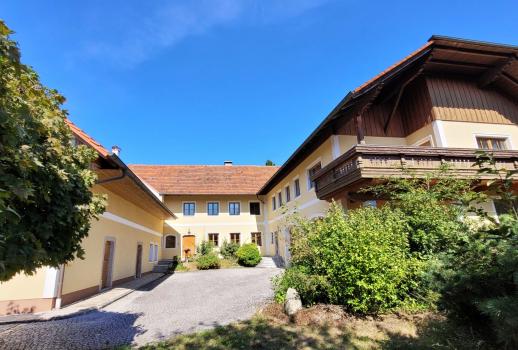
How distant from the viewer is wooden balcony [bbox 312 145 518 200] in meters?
9.01

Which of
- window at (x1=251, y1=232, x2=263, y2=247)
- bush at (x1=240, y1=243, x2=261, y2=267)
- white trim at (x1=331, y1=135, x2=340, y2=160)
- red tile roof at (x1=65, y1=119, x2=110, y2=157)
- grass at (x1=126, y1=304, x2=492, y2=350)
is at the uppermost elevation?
white trim at (x1=331, y1=135, x2=340, y2=160)

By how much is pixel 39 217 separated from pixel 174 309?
A: 572 cm

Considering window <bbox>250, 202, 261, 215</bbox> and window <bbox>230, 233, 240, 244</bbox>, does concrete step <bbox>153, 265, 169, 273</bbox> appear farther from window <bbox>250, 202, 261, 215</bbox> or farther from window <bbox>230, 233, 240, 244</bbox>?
window <bbox>250, 202, 261, 215</bbox>

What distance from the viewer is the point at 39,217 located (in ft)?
12.2

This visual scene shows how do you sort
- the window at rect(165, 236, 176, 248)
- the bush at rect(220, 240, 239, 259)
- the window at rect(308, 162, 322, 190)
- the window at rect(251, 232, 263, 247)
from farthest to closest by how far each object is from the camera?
the window at rect(251, 232, 263, 247), the window at rect(165, 236, 176, 248), the bush at rect(220, 240, 239, 259), the window at rect(308, 162, 322, 190)

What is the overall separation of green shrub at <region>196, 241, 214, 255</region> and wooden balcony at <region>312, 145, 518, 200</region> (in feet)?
49.1

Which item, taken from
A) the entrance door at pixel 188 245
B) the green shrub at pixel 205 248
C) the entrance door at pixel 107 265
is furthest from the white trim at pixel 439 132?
the entrance door at pixel 188 245

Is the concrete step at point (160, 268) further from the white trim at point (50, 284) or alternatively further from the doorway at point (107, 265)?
the white trim at point (50, 284)

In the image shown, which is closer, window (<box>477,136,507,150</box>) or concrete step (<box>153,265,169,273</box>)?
window (<box>477,136,507,150</box>)

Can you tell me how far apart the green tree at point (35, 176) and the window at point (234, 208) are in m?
21.6

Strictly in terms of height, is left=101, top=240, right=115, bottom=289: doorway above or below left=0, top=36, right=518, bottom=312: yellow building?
below

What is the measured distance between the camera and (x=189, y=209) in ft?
84.8

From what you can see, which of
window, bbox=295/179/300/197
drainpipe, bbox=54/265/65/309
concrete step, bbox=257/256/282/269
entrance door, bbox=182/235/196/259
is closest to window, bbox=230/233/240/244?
entrance door, bbox=182/235/196/259

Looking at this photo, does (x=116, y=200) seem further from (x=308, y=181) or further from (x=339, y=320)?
(x=339, y=320)
